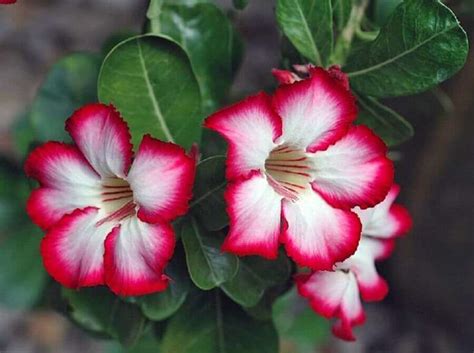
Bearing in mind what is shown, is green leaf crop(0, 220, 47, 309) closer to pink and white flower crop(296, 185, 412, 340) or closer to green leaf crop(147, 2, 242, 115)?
green leaf crop(147, 2, 242, 115)

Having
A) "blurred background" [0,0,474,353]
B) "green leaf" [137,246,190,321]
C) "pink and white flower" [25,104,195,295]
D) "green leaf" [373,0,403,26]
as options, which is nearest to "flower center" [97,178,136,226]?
"pink and white flower" [25,104,195,295]

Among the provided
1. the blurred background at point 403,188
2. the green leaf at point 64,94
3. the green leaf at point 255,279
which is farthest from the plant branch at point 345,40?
the blurred background at point 403,188

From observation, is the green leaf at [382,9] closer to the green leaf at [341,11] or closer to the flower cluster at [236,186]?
the green leaf at [341,11]

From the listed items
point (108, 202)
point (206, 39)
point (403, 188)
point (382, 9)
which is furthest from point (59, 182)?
point (403, 188)

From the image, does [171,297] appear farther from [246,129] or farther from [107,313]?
[246,129]

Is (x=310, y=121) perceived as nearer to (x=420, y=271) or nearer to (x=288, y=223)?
(x=288, y=223)

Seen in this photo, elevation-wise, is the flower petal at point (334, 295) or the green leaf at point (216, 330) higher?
the flower petal at point (334, 295)
